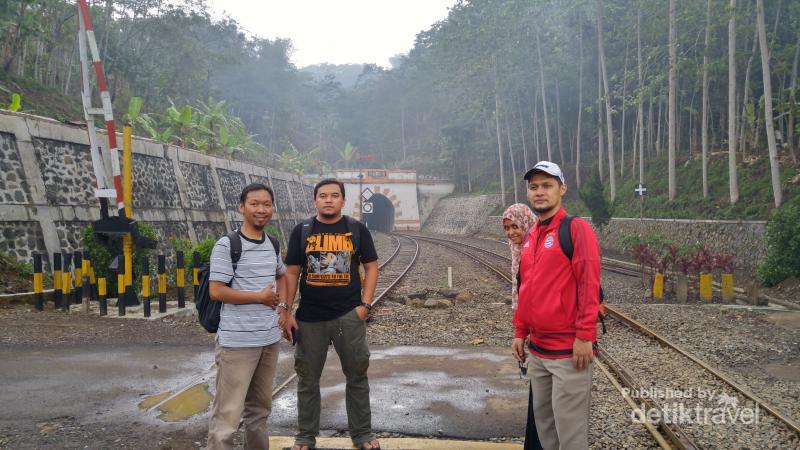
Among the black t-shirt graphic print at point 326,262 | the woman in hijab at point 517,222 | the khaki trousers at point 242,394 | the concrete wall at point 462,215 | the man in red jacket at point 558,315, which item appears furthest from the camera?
the concrete wall at point 462,215

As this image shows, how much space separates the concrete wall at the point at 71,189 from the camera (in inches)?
415

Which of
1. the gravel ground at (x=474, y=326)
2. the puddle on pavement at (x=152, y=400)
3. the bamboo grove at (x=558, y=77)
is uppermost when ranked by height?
the bamboo grove at (x=558, y=77)

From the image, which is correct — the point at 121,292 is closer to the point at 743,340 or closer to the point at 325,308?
the point at 325,308

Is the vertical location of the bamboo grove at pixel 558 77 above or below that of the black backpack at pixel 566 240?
above

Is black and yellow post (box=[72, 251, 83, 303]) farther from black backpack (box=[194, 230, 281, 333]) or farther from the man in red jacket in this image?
the man in red jacket

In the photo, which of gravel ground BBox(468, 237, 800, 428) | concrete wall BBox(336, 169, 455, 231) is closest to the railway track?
gravel ground BBox(468, 237, 800, 428)

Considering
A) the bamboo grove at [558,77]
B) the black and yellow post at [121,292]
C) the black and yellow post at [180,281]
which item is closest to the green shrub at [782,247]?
the bamboo grove at [558,77]

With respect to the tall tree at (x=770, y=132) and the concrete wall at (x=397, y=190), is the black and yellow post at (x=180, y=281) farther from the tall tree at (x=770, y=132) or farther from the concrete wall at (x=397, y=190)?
the concrete wall at (x=397, y=190)

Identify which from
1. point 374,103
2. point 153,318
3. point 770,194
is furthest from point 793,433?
point 374,103

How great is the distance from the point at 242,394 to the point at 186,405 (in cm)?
179

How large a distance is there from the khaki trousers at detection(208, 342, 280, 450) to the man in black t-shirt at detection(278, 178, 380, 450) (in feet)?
0.81

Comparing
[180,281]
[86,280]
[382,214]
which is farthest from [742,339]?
[382,214]

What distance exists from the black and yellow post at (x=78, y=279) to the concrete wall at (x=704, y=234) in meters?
15.5

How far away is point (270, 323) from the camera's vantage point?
337cm
